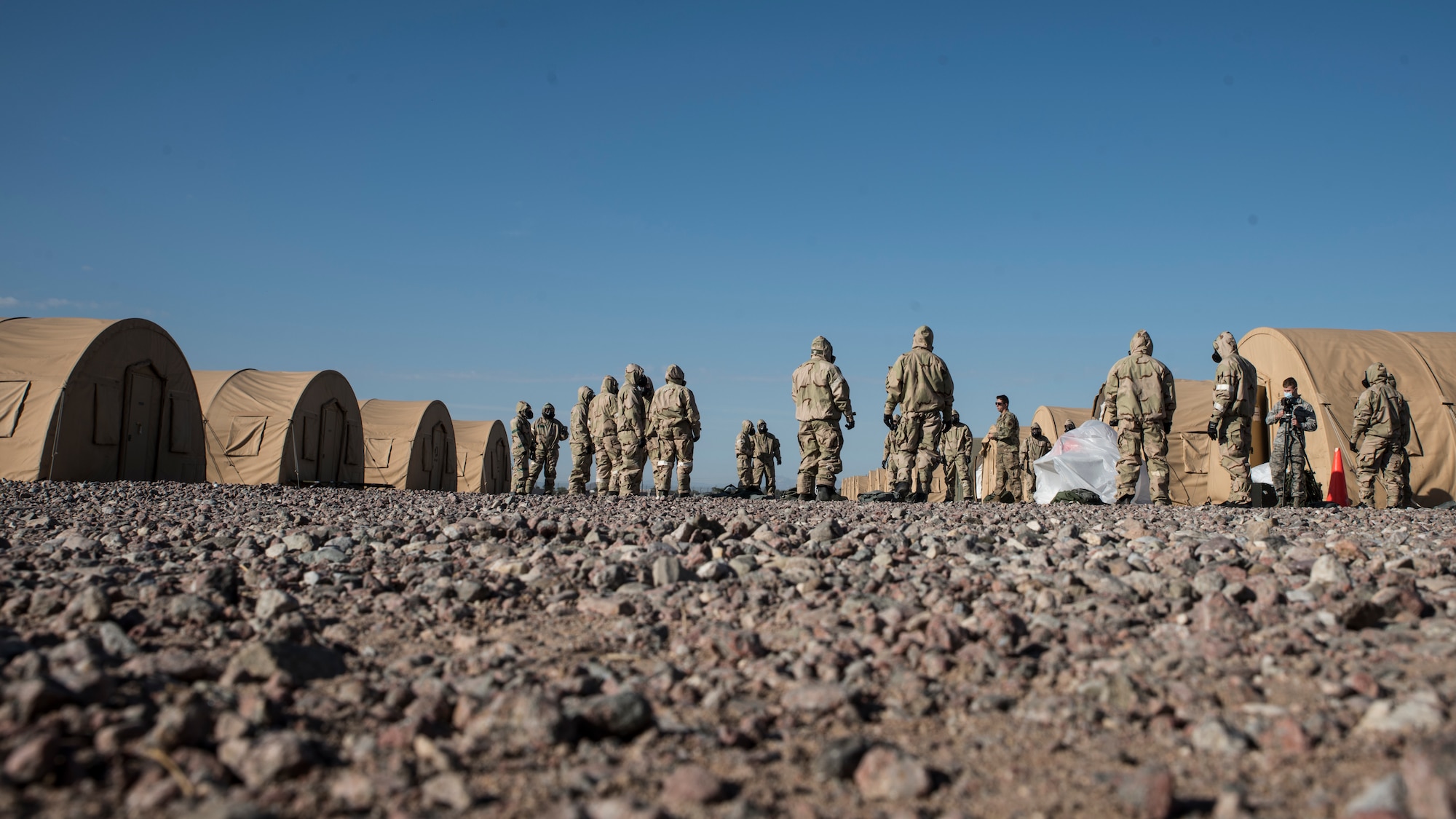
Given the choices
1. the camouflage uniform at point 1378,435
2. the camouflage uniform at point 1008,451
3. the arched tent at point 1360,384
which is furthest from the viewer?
the camouflage uniform at point 1008,451

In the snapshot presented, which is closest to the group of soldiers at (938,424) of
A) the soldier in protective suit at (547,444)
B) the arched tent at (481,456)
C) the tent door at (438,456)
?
the soldier in protective suit at (547,444)

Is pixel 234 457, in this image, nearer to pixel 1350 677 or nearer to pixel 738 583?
pixel 738 583

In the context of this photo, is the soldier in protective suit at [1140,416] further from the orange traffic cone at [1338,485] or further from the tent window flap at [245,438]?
the tent window flap at [245,438]

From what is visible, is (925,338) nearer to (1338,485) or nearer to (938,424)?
(938,424)

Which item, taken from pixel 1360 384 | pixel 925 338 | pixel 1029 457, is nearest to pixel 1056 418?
pixel 1029 457

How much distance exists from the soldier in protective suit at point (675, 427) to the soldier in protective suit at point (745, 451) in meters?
13.5

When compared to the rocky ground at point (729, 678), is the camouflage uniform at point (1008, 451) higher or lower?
higher

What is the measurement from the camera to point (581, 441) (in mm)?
18172

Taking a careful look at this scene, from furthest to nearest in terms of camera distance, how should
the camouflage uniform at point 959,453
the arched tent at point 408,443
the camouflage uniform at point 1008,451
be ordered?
the arched tent at point 408,443 → the camouflage uniform at point 959,453 → the camouflage uniform at point 1008,451

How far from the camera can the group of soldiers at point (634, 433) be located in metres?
13.8

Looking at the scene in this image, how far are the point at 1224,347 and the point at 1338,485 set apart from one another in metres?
4.02

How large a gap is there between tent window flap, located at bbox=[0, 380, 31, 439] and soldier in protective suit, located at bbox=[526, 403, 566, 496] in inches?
386

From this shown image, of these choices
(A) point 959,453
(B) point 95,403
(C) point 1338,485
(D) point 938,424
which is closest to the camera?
(D) point 938,424

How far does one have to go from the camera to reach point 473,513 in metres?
7.32
